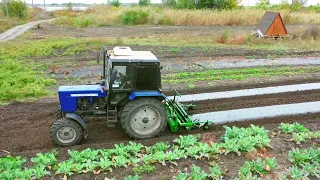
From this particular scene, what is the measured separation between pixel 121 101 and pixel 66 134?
1.33 metres

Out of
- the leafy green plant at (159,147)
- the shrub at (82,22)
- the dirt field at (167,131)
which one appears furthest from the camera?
the shrub at (82,22)

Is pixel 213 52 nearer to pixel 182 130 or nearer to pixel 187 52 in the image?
pixel 187 52

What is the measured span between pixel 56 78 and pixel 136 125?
7.00 m

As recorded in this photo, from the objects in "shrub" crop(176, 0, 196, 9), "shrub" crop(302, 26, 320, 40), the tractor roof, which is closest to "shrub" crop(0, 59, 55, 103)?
the tractor roof

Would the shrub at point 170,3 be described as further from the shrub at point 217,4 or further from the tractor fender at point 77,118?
the tractor fender at point 77,118

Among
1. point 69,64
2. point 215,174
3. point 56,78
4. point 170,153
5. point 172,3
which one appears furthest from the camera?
point 172,3

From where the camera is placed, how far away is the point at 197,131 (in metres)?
8.27

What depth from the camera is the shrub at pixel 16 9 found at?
151ft

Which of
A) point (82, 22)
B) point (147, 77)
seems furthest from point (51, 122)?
point (82, 22)

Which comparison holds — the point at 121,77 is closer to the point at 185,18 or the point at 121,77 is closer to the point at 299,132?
the point at 299,132

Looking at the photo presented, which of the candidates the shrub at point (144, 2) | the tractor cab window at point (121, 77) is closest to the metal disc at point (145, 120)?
the tractor cab window at point (121, 77)

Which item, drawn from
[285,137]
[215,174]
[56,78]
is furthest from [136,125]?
[56,78]

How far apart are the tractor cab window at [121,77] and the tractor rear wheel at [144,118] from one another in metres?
0.40

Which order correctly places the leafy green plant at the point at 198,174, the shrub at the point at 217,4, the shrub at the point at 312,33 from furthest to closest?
the shrub at the point at 217,4 → the shrub at the point at 312,33 → the leafy green plant at the point at 198,174
